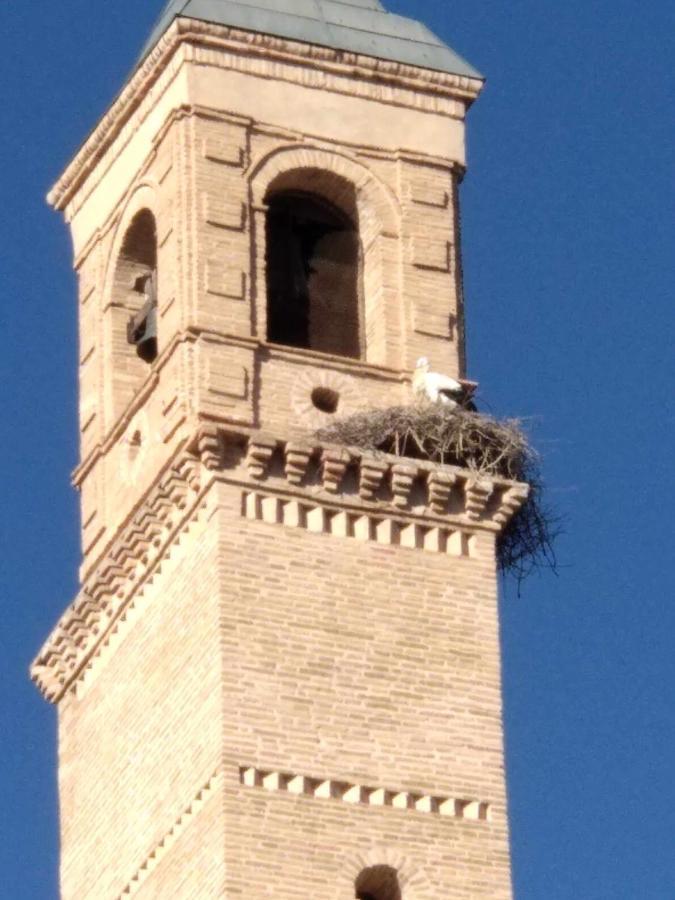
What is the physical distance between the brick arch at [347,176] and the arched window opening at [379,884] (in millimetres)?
5812

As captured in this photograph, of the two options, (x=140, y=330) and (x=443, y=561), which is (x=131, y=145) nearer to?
(x=140, y=330)

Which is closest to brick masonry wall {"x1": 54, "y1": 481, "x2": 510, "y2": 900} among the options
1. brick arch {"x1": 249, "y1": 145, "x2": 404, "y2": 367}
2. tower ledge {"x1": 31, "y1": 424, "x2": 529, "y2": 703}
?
tower ledge {"x1": 31, "y1": 424, "x2": 529, "y2": 703}

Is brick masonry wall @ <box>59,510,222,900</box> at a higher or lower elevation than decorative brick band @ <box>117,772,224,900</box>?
higher

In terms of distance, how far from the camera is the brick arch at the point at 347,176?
37531 mm

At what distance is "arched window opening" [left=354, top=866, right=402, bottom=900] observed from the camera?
34469mm

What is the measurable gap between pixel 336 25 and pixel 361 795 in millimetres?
7088

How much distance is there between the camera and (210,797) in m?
34.5

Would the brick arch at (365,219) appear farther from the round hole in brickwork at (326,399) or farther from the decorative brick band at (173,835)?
the decorative brick band at (173,835)

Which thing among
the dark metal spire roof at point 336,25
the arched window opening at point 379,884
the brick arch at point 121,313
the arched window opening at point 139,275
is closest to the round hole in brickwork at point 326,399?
the brick arch at point 121,313

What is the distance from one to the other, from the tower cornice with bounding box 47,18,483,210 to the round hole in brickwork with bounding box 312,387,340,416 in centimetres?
275

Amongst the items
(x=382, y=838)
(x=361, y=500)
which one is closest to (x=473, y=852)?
(x=382, y=838)

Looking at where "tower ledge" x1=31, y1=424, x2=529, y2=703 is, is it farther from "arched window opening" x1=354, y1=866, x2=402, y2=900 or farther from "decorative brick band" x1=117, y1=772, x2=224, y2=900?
"arched window opening" x1=354, y1=866, x2=402, y2=900

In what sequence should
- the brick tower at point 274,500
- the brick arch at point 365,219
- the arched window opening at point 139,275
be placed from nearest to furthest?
the brick tower at point 274,500 → the brick arch at point 365,219 → the arched window opening at point 139,275

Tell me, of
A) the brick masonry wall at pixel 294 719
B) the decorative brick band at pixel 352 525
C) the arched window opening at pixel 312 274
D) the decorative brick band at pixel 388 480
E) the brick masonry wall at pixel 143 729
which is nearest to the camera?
the brick masonry wall at pixel 294 719
